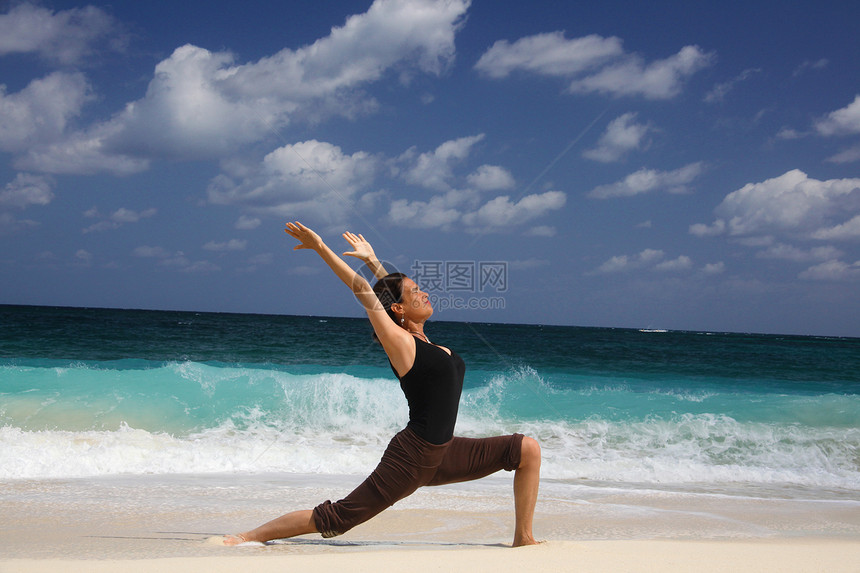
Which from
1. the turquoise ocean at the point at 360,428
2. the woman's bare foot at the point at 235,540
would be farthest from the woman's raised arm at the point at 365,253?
the turquoise ocean at the point at 360,428

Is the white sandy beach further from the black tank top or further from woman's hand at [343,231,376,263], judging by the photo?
woman's hand at [343,231,376,263]

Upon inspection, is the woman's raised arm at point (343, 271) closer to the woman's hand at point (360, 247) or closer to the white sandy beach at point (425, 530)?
the woman's hand at point (360, 247)

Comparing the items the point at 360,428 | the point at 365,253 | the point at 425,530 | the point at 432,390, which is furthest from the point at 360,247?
the point at 360,428

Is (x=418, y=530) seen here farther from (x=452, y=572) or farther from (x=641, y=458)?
(x=641, y=458)

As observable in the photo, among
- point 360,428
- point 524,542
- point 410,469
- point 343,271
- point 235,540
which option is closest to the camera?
point 343,271

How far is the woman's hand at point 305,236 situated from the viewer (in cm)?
304

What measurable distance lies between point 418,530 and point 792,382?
2216 cm

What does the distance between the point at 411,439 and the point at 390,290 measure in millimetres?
790

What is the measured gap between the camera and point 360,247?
3.28m

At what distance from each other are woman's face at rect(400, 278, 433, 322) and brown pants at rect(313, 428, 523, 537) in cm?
61

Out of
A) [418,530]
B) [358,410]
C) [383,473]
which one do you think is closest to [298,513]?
[383,473]

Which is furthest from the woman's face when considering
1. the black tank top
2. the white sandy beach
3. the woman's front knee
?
the white sandy beach

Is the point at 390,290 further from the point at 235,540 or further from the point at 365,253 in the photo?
the point at 235,540

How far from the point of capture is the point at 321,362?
23.1m
